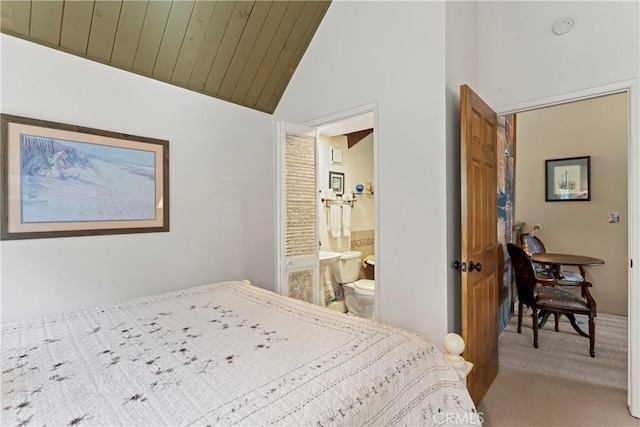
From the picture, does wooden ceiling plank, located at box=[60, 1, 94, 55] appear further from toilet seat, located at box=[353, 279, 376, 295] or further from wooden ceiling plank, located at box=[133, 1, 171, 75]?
toilet seat, located at box=[353, 279, 376, 295]

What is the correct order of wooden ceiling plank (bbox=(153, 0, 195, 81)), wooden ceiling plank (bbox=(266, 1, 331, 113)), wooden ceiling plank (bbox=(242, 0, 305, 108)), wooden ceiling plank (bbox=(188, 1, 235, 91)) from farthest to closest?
wooden ceiling plank (bbox=(266, 1, 331, 113)) < wooden ceiling plank (bbox=(242, 0, 305, 108)) < wooden ceiling plank (bbox=(188, 1, 235, 91)) < wooden ceiling plank (bbox=(153, 0, 195, 81))

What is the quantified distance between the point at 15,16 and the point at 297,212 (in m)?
2.01

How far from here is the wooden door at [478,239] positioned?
6.05ft

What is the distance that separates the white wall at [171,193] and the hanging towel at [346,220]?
1113 mm

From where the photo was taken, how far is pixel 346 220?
12.5ft

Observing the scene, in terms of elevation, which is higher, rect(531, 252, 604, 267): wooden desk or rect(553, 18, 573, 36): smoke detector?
rect(553, 18, 573, 36): smoke detector

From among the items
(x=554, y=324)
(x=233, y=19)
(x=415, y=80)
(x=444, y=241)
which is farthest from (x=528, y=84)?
(x=554, y=324)

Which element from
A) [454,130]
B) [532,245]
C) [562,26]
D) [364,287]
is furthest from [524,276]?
[562,26]

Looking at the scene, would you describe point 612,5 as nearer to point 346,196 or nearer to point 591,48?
point 591,48

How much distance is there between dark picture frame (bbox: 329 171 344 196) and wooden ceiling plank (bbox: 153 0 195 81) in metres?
2.03

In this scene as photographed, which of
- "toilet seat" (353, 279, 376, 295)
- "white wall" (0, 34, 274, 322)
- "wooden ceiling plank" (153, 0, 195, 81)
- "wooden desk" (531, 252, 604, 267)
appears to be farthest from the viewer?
"toilet seat" (353, 279, 376, 295)

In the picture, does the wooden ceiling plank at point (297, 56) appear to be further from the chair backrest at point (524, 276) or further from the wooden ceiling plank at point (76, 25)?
the chair backrest at point (524, 276)

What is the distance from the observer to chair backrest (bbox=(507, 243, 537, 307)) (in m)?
2.94

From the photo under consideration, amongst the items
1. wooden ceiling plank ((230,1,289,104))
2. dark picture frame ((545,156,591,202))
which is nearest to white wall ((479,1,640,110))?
wooden ceiling plank ((230,1,289,104))
